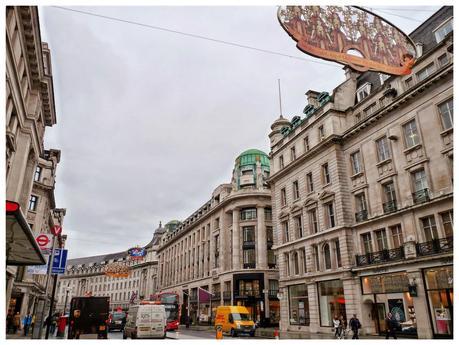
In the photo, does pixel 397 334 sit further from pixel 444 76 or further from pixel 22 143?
pixel 22 143

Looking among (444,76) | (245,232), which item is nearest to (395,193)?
(444,76)

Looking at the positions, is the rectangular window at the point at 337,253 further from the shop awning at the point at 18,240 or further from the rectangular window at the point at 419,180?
the shop awning at the point at 18,240

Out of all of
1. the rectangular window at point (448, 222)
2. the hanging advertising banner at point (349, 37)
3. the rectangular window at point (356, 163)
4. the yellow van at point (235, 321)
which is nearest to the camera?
the hanging advertising banner at point (349, 37)

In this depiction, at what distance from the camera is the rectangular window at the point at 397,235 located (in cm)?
2648

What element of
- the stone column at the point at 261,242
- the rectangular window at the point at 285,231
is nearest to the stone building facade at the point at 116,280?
the stone column at the point at 261,242

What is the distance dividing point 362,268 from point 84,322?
2068cm

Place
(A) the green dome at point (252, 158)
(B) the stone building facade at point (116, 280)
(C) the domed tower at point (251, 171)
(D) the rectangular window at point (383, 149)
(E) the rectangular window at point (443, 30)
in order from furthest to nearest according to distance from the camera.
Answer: (B) the stone building facade at point (116, 280) < (A) the green dome at point (252, 158) < (C) the domed tower at point (251, 171) < (D) the rectangular window at point (383, 149) < (E) the rectangular window at point (443, 30)

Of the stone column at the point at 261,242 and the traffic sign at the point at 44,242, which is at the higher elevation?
the stone column at the point at 261,242

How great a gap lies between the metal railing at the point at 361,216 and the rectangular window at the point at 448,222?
6794 millimetres

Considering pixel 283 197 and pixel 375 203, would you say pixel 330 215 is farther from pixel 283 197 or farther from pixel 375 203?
pixel 283 197

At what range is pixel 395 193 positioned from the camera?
1078 inches

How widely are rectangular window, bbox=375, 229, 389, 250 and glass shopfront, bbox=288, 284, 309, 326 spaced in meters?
9.32

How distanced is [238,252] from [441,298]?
3627 centimetres

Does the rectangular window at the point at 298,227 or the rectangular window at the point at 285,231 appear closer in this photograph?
the rectangular window at the point at 298,227
